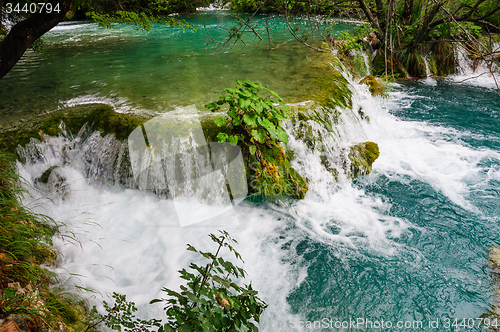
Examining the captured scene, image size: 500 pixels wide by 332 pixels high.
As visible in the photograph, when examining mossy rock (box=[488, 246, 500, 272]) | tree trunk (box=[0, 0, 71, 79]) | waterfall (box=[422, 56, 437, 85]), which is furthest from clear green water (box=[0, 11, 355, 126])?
waterfall (box=[422, 56, 437, 85])

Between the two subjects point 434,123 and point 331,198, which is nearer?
point 331,198

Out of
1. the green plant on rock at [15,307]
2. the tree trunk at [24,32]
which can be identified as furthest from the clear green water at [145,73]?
the green plant on rock at [15,307]

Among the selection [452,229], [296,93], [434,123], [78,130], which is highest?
[296,93]

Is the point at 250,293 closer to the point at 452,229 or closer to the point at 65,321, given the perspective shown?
the point at 65,321

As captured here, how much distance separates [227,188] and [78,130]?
2.71 m

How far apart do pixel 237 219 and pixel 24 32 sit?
391cm

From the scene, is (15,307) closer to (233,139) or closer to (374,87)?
(233,139)

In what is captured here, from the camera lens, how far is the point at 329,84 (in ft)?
18.3

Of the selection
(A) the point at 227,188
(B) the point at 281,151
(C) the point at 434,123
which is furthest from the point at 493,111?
(A) the point at 227,188

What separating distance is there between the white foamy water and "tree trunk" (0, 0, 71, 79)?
4.06 ft

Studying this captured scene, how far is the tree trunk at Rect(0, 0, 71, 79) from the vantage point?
3703mm

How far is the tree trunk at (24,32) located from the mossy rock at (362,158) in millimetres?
4815

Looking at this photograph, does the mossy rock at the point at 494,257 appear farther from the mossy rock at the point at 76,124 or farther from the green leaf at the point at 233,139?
the mossy rock at the point at 76,124

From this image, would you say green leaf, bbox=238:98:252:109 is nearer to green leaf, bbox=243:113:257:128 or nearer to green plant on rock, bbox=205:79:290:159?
green plant on rock, bbox=205:79:290:159
